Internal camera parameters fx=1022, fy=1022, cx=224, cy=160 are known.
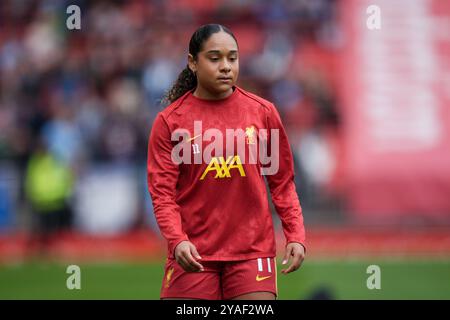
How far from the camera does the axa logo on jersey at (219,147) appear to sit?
18.7ft

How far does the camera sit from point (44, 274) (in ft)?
43.1

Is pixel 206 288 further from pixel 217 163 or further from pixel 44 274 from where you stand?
pixel 44 274

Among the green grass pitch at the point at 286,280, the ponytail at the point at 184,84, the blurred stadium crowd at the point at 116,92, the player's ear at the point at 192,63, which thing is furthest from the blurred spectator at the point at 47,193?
the player's ear at the point at 192,63

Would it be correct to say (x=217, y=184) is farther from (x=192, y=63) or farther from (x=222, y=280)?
(x=192, y=63)

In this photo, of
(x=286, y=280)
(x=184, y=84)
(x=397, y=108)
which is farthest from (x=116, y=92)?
(x=184, y=84)

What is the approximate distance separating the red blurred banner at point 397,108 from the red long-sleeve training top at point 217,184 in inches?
392

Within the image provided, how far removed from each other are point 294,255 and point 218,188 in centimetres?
56

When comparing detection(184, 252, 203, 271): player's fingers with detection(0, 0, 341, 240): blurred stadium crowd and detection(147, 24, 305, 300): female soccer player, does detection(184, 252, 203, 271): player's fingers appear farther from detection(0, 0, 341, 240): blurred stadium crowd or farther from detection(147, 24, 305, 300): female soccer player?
detection(0, 0, 341, 240): blurred stadium crowd

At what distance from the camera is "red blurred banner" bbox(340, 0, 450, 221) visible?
1566cm

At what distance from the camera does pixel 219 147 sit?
18.7 ft

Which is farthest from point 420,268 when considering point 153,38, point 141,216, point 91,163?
point 153,38

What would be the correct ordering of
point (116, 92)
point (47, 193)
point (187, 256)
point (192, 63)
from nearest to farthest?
point (187, 256), point (192, 63), point (47, 193), point (116, 92)

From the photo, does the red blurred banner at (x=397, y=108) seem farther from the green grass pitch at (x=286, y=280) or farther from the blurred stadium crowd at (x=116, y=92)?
the green grass pitch at (x=286, y=280)
